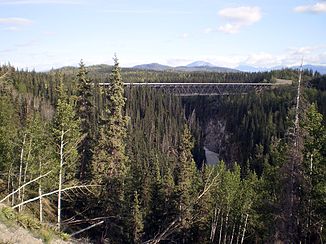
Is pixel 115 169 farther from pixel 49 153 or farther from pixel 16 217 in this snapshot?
pixel 16 217

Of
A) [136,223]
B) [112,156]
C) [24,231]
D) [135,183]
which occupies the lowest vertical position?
[136,223]

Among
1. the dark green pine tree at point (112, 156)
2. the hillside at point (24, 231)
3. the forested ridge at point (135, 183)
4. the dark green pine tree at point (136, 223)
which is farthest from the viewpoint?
the dark green pine tree at point (136, 223)

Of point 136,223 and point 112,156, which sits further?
point 136,223

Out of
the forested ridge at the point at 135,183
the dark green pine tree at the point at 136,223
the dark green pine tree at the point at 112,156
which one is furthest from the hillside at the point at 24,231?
the dark green pine tree at the point at 136,223

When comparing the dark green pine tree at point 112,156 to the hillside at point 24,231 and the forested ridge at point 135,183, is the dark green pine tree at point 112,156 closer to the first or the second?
the forested ridge at point 135,183

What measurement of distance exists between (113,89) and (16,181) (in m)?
11.8

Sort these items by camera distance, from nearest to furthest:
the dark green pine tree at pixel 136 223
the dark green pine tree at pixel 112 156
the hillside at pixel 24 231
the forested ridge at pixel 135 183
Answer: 1. the hillside at pixel 24 231
2. the forested ridge at pixel 135 183
3. the dark green pine tree at pixel 112 156
4. the dark green pine tree at pixel 136 223

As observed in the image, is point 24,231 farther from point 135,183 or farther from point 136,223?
point 135,183

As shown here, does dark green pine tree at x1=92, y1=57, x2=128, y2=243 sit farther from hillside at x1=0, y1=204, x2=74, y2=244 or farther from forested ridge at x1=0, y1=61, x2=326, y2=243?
hillside at x1=0, y1=204, x2=74, y2=244

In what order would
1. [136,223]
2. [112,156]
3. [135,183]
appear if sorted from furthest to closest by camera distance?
[135,183]
[136,223]
[112,156]

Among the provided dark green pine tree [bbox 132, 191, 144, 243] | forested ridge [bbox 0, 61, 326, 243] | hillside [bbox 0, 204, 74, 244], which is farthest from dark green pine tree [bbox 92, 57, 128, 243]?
hillside [bbox 0, 204, 74, 244]

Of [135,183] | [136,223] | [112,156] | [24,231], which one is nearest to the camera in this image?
[24,231]

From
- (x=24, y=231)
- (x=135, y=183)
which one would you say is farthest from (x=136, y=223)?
(x=24, y=231)

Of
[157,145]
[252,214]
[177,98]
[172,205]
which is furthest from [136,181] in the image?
[177,98]
